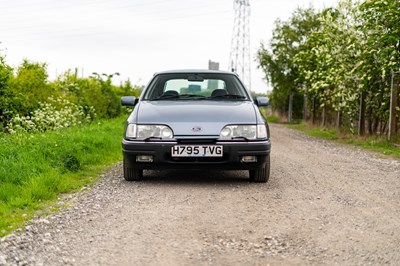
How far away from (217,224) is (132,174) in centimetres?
286

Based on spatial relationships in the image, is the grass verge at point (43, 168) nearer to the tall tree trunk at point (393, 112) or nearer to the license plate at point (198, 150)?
the license plate at point (198, 150)

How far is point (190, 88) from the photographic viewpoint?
9.66 meters

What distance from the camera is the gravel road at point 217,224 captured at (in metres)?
4.67

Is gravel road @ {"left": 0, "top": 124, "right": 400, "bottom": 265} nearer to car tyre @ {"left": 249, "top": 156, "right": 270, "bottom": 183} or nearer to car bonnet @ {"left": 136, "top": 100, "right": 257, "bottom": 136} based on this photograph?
car tyre @ {"left": 249, "top": 156, "right": 270, "bottom": 183}

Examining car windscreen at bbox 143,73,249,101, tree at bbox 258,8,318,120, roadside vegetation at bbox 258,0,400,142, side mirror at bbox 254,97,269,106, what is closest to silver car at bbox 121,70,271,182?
car windscreen at bbox 143,73,249,101

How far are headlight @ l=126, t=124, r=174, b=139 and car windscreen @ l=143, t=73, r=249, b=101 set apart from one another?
1.12 metres

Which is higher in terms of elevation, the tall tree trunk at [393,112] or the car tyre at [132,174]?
the tall tree trunk at [393,112]

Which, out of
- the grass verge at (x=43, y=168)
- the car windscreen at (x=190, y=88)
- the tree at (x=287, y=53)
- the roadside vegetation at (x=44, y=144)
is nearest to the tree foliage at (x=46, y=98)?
the roadside vegetation at (x=44, y=144)

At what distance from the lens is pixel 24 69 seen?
1817 cm

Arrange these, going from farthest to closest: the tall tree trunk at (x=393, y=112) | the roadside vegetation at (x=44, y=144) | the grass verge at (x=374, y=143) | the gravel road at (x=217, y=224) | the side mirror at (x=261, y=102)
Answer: the tall tree trunk at (x=393, y=112)
the grass verge at (x=374, y=143)
the side mirror at (x=261, y=102)
the roadside vegetation at (x=44, y=144)
the gravel road at (x=217, y=224)

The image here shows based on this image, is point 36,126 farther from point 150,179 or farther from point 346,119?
point 346,119

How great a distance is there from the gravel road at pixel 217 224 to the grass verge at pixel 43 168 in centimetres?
31

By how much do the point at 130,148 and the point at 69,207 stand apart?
147 cm

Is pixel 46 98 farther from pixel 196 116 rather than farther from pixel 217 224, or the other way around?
pixel 217 224
